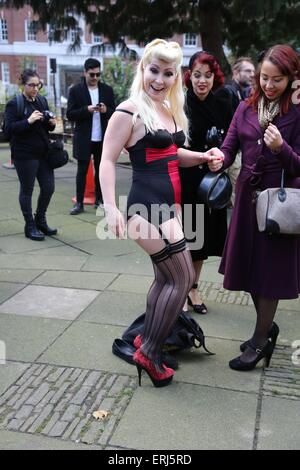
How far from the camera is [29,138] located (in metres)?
5.84

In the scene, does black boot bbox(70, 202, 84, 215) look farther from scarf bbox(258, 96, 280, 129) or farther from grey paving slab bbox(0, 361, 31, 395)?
scarf bbox(258, 96, 280, 129)

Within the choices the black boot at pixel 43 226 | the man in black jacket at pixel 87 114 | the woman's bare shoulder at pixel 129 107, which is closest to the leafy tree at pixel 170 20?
the man in black jacket at pixel 87 114

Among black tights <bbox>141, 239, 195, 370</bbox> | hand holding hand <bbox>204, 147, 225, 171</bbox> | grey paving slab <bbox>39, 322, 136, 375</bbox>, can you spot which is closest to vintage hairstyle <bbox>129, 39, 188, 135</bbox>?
hand holding hand <bbox>204, 147, 225, 171</bbox>

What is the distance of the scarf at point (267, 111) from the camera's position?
2.87m

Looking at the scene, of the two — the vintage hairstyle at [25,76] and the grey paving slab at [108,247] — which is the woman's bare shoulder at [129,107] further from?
the vintage hairstyle at [25,76]

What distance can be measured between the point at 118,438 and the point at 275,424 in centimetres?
82

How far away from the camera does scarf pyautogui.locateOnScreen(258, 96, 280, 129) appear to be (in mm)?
2865

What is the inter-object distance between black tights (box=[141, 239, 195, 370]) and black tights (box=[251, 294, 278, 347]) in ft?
1.65

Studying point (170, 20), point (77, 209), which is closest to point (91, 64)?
point (77, 209)

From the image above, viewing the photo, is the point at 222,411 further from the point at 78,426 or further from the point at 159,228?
the point at 159,228

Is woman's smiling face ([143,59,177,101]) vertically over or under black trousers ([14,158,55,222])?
over

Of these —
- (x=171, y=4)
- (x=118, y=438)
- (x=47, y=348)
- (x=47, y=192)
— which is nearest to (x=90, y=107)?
(x=47, y=192)

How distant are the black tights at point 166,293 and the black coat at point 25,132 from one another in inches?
136

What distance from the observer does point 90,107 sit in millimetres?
6973
